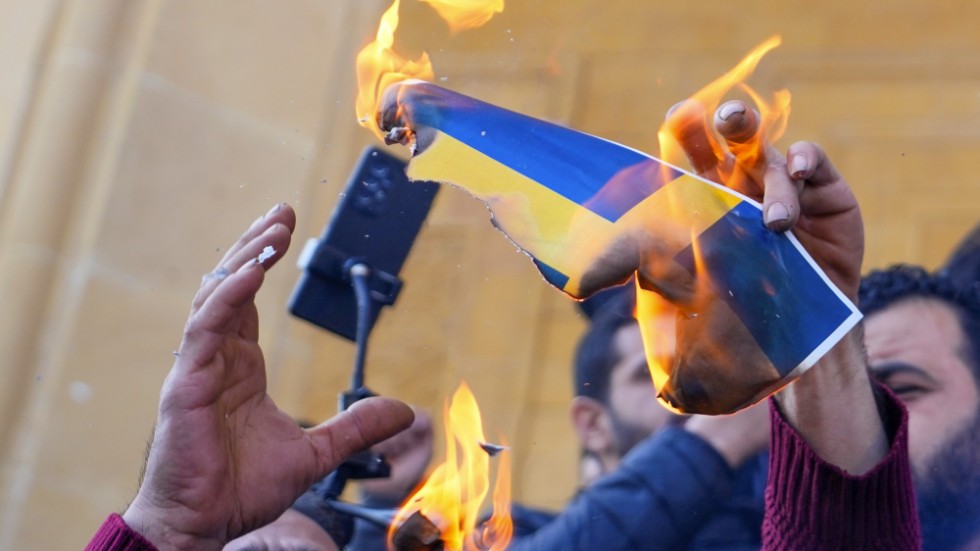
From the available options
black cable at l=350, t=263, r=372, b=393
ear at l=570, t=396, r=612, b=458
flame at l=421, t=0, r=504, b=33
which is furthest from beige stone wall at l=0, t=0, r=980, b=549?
black cable at l=350, t=263, r=372, b=393

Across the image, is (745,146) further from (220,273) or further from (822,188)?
(220,273)

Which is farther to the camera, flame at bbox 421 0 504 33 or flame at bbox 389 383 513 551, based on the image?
flame at bbox 421 0 504 33

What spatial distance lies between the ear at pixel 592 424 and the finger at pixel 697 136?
109 cm

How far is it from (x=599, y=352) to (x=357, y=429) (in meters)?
0.98

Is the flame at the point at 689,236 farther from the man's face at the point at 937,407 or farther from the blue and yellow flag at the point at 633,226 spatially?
the man's face at the point at 937,407

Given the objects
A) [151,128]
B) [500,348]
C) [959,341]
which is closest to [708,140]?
[959,341]

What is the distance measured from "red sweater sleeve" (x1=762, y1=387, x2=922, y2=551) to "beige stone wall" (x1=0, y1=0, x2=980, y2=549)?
3.25 feet

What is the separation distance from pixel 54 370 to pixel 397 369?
0.87m

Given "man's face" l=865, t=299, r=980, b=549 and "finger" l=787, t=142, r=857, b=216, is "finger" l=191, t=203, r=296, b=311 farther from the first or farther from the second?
"man's face" l=865, t=299, r=980, b=549

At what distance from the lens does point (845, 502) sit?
1.21 m

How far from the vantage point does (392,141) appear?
117cm

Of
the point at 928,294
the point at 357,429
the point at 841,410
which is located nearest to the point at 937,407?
the point at 928,294

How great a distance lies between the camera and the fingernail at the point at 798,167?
110 centimetres

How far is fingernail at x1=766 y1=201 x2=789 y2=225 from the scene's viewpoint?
103 centimetres
